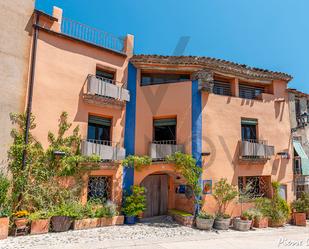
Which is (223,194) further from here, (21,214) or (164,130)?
(21,214)

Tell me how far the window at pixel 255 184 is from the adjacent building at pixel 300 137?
8.47 ft

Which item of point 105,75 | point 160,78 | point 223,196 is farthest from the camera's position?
point 160,78

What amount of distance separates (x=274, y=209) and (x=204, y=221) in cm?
498

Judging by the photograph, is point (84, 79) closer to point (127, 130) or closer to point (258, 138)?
point (127, 130)

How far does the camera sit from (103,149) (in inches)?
519

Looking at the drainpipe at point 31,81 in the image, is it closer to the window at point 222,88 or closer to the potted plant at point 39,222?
the potted plant at point 39,222

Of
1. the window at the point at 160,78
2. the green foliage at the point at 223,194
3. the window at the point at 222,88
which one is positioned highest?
the window at the point at 160,78

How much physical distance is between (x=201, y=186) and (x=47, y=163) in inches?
337

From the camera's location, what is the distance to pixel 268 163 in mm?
16141

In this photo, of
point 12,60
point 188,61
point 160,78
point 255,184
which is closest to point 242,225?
point 255,184

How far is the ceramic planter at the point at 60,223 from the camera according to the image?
438 inches

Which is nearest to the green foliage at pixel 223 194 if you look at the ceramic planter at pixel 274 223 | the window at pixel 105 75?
the ceramic planter at pixel 274 223

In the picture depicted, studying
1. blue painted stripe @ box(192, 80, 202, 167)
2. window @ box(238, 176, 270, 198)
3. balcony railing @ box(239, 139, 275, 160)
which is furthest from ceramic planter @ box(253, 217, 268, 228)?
blue painted stripe @ box(192, 80, 202, 167)

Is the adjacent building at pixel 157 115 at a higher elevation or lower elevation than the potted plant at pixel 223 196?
higher
